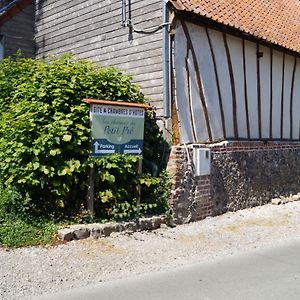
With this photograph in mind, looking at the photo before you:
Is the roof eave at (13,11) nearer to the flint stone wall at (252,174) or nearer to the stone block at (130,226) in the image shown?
the flint stone wall at (252,174)

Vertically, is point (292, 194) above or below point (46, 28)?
below

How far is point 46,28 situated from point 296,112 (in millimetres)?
7562

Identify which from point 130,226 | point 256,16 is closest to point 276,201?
point 130,226

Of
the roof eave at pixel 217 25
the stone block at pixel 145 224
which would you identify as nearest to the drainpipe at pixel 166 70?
the roof eave at pixel 217 25

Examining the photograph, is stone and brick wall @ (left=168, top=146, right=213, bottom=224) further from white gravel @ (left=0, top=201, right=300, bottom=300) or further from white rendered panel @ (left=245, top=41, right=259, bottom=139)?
white rendered panel @ (left=245, top=41, right=259, bottom=139)

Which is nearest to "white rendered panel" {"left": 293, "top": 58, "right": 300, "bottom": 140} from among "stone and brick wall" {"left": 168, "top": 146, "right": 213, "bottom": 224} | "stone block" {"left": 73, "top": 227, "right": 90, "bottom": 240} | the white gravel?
the white gravel

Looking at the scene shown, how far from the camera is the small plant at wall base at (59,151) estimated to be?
6402 mm

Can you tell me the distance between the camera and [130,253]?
6.06 meters

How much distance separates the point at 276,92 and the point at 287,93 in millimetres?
626

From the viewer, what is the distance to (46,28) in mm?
12047

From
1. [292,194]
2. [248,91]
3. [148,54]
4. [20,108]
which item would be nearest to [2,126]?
[20,108]

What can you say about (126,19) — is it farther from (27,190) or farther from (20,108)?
(27,190)

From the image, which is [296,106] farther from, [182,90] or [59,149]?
[59,149]

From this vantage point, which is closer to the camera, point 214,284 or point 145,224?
point 214,284
